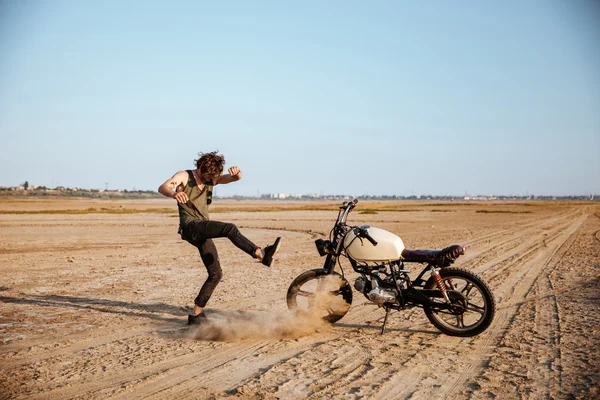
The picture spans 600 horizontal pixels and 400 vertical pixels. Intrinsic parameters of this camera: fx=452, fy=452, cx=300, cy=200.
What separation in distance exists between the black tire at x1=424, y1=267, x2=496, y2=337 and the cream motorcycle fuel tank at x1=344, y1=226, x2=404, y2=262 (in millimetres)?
595

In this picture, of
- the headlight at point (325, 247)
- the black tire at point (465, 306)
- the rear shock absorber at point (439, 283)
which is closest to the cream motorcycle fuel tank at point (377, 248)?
the headlight at point (325, 247)

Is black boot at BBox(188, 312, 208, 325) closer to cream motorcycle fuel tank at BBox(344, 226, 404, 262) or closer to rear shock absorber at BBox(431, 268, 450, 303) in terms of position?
cream motorcycle fuel tank at BBox(344, 226, 404, 262)

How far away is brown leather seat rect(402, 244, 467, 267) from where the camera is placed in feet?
16.7

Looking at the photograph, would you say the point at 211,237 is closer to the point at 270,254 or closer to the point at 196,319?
the point at 270,254

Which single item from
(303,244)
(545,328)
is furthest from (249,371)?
(303,244)

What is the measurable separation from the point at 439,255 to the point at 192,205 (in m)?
2.90

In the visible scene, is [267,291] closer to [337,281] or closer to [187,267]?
[337,281]

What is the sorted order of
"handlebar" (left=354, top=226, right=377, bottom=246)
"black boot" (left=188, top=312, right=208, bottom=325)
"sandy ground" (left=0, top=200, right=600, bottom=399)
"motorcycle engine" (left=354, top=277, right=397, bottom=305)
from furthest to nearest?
"black boot" (left=188, top=312, right=208, bottom=325), "motorcycle engine" (left=354, top=277, right=397, bottom=305), "handlebar" (left=354, top=226, right=377, bottom=246), "sandy ground" (left=0, top=200, right=600, bottom=399)

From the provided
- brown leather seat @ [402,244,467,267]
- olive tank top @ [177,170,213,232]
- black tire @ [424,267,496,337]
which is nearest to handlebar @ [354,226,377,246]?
brown leather seat @ [402,244,467,267]

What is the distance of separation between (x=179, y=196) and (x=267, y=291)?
12.3ft

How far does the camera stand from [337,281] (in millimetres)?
5691

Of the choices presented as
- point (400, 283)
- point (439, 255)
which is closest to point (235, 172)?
point (400, 283)

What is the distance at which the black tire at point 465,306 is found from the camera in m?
5.07

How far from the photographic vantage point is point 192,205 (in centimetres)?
526
